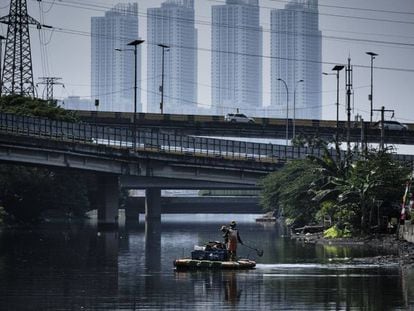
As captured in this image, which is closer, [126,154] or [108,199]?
[126,154]

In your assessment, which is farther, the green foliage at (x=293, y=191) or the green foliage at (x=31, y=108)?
the green foliage at (x=31, y=108)

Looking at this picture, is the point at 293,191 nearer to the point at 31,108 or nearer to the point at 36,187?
the point at 36,187

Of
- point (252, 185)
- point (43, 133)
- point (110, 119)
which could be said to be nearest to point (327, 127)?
point (110, 119)

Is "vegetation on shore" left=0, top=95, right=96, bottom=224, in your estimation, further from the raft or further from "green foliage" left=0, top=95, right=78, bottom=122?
the raft

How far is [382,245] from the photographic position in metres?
77.0

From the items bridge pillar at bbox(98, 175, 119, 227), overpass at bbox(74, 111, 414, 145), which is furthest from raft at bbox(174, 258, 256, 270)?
overpass at bbox(74, 111, 414, 145)

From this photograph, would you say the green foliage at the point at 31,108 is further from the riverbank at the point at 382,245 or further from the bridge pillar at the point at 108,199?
the riverbank at the point at 382,245

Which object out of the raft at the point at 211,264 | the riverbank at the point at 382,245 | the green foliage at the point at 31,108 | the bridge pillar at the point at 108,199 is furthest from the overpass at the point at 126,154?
the raft at the point at 211,264

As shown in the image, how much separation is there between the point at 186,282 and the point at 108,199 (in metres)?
80.2

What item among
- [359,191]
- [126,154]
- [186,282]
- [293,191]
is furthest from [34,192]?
[186,282]

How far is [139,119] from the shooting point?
186 metres

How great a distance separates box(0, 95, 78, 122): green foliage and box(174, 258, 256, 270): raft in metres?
75.8

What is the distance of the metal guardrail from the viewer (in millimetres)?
123500

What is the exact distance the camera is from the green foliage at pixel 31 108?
134 m
